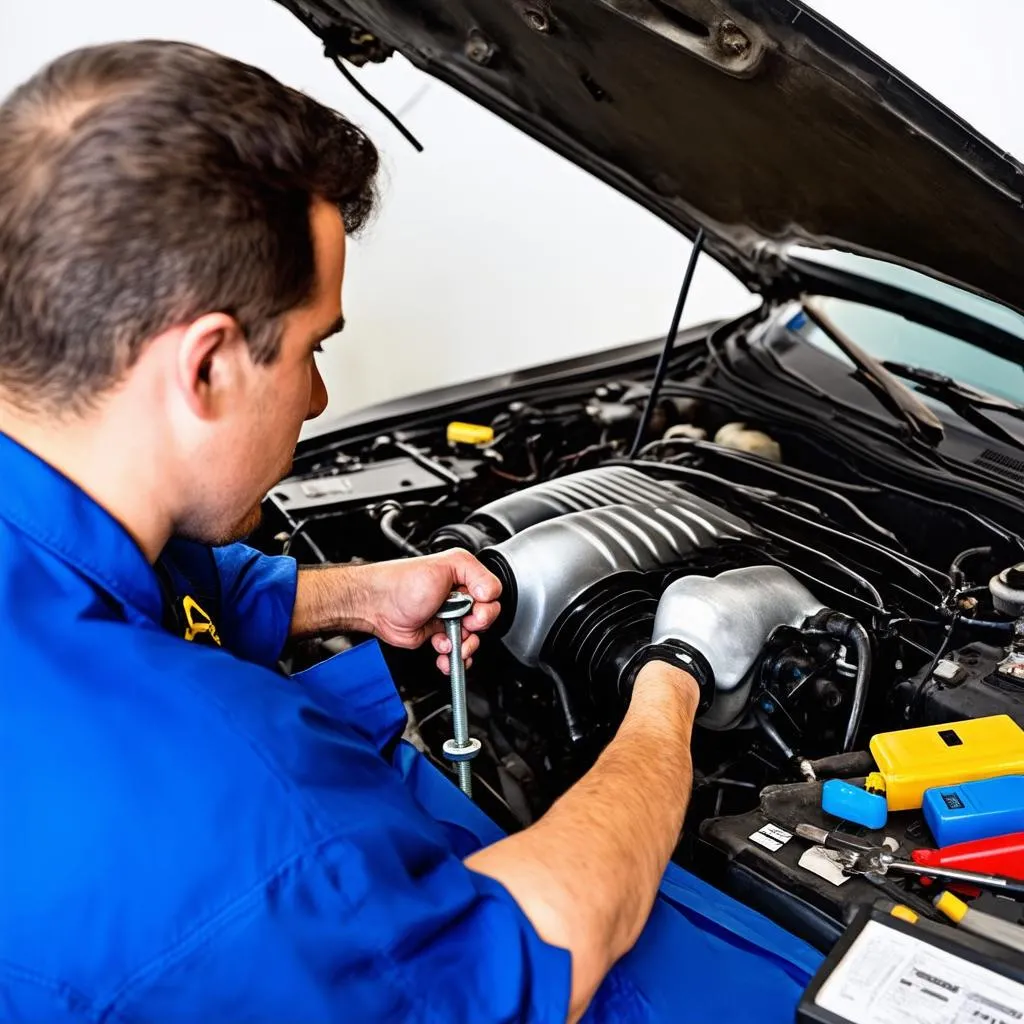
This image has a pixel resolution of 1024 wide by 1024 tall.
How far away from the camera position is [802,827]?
84 cm

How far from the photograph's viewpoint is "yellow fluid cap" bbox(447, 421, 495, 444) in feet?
5.70

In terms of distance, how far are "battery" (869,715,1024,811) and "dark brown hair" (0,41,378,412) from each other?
1.96ft

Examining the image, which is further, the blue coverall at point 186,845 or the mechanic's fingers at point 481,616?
the mechanic's fingers at point 481,616

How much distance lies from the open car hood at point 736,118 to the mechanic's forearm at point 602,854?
57cm

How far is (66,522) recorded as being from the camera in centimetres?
68

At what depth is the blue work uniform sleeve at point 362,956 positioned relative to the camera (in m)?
0.58

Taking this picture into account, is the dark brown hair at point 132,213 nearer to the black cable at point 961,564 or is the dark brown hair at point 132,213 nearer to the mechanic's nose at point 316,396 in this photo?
the mechanic's nose at point 316,396

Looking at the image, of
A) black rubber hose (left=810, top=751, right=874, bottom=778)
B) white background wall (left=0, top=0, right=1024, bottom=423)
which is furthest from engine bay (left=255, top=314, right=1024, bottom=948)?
white background wall (left=0, top=0, right=1024, bottom=423)

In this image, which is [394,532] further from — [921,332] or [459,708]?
[921,332]

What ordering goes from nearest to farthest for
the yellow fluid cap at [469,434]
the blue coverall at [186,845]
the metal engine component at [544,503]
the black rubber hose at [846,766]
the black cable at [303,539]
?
1. the blue coverall at [186,845]
2. the black rubber hose at [846,766]
3. the metal engine component at [544,503]
4. the black cable at [303,539]
5. the yellow fluid cap at [469,434]

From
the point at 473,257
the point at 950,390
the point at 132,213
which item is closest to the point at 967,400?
the point at 950,390

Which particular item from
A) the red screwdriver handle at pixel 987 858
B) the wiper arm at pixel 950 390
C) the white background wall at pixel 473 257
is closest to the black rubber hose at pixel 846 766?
the red screwdriver handle at pixel 987 858

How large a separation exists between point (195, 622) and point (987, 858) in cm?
68

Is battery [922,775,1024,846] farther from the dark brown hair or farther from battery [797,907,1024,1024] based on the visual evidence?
the dark brown hair
